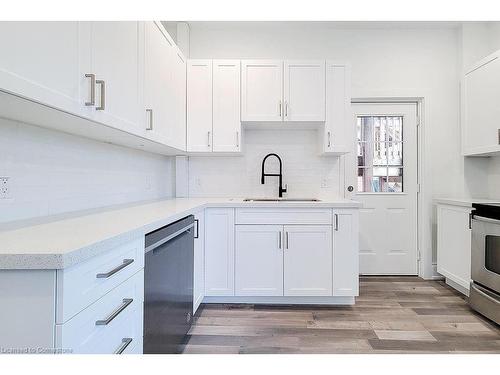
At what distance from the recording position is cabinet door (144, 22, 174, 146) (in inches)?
84.8

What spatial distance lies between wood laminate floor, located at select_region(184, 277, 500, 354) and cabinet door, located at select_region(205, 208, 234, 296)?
189 millimetres

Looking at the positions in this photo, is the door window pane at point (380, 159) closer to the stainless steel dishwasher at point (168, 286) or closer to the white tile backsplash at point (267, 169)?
the white tile backsplash at point (267, 169)

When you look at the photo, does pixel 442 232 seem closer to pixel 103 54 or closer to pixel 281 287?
pixel 281 287

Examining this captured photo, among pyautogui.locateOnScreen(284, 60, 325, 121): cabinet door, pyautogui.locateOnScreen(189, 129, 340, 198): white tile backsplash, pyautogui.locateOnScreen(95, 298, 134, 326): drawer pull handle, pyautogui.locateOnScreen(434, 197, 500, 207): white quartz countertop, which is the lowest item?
pyautogui.locateOnScreen(95, 298, 134, 326): drawer pull handle

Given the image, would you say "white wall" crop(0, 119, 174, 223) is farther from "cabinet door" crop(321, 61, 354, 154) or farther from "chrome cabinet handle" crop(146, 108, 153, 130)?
"cabinet door" crop(321, 61, 354, 154)

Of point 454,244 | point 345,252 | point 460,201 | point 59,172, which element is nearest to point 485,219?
point 460,201

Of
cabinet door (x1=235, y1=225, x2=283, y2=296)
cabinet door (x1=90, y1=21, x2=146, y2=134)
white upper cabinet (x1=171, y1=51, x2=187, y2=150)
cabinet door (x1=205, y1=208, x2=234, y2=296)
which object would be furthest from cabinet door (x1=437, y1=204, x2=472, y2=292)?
cabinet door (x1=90, y1=21, x2=146, y2=134)

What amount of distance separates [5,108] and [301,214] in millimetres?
2125

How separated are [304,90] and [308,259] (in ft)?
5.10

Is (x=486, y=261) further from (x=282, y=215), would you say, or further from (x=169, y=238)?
(x=169, y=238)

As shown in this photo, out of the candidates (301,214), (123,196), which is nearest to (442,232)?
(301,214)

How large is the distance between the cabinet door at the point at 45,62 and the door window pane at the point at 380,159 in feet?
10.2

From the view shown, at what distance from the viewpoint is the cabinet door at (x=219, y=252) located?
9.20ft

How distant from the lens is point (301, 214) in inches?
110
